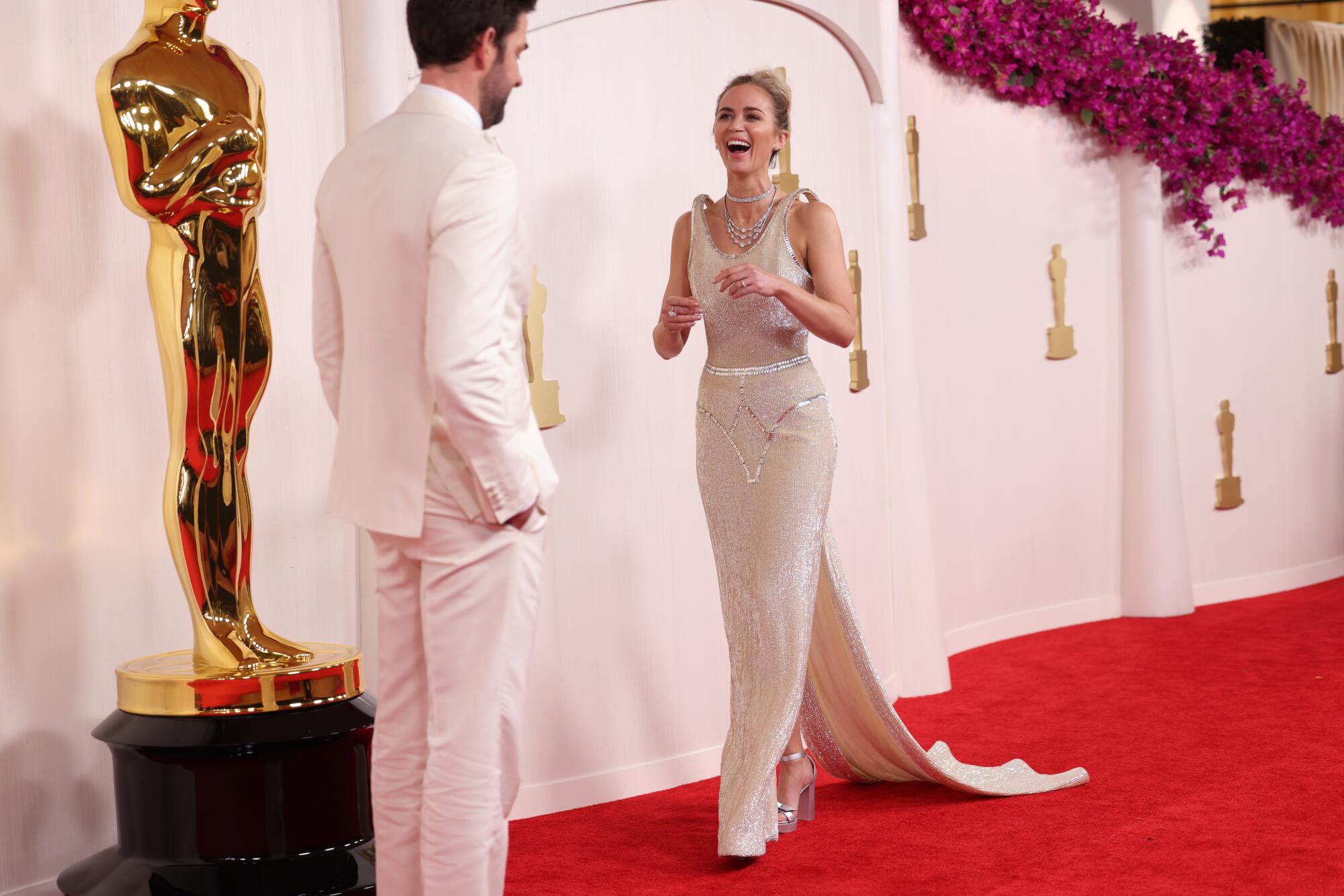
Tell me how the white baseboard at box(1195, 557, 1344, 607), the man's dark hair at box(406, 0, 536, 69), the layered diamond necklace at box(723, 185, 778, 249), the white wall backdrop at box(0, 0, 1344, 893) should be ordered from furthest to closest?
1. the white baseboard at box(1195, 557, 1344, 607)
2. the layered diamond necklace at box(723, 185, 778, 249)
3. the white wall backdrop at box(0, 0, 1344, 893)
4. the man's dark hair at box(406, 0, 536, 69)

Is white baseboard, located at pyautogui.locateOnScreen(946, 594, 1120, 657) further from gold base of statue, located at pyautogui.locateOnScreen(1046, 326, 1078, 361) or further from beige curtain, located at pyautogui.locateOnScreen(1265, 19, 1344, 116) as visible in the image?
beige curtain, located at pyautogui.locateOnScreen(1265, 19, 1344, 116)

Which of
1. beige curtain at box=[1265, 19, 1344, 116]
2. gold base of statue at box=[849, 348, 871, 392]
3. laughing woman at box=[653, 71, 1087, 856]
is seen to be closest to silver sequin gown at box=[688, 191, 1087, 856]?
laughing woman at box=[653, 71, 1087, 856]

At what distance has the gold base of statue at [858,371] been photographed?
16.4 feet

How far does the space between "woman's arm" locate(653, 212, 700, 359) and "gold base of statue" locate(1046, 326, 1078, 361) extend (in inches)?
127

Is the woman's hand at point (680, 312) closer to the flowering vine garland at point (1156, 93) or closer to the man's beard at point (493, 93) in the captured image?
the man's beard at point (493, 93)

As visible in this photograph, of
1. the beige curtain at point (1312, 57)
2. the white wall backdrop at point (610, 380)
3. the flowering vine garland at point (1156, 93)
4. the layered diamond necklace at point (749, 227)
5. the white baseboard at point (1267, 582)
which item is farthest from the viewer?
the beige curtain at point (1312, 57)

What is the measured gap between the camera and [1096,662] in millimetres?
5605

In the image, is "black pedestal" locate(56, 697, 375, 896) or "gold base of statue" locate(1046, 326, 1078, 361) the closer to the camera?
"black pedestal" locate(56, 697, 375, 896)

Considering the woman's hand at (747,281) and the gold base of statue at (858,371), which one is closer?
the woman's hand at (747,281)

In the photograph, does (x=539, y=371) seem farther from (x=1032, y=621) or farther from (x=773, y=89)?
(x=1032, y=621)

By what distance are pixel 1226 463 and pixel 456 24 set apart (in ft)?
19.4

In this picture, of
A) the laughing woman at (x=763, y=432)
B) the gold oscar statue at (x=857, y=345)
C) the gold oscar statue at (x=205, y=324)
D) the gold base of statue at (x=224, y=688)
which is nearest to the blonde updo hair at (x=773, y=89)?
the laughing woman at (x=763, y=432)

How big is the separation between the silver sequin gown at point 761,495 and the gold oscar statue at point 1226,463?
166 inches

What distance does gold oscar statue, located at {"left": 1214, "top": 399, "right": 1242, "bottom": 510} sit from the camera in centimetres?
716
